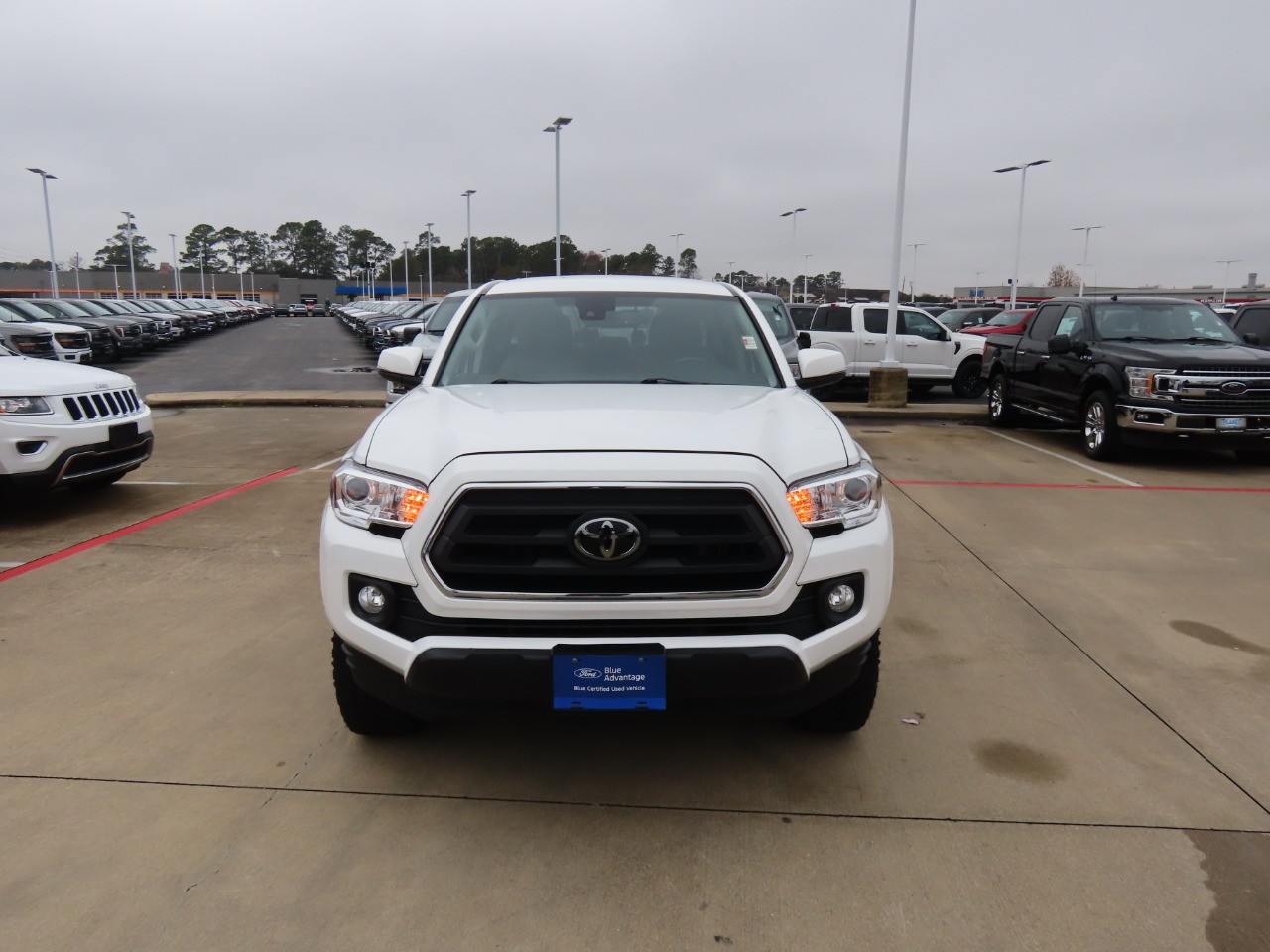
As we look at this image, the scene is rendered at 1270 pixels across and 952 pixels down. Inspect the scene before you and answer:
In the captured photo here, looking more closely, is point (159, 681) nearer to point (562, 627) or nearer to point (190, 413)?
point (562, 627)

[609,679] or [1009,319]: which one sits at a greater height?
[1009,319]

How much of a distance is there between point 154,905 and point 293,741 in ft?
3.08

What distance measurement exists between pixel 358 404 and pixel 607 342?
36.9ft

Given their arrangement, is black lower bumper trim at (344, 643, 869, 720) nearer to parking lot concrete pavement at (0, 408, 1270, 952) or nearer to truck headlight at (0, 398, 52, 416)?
parking lot concrete pavement at (0, 408, 1270, 952)

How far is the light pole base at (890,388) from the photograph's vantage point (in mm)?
14375

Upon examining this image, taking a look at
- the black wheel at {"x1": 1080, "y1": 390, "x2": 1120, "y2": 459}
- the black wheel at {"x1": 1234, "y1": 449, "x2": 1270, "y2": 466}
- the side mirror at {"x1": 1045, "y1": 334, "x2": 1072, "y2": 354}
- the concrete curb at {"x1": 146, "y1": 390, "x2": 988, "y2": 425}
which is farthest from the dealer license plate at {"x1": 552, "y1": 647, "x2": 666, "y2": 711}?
the concrete curb at {"x1": 146, "y1": 390, "x2": 988, "y2": 425}

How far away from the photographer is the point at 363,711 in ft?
10.8

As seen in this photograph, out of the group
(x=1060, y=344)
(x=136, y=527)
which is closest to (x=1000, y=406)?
(x=1060, y=344)

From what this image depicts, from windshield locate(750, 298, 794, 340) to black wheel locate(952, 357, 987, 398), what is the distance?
5698mm

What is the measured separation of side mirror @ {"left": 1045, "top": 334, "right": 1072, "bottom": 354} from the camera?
33.7ft

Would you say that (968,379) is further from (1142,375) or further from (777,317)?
(1142,375)

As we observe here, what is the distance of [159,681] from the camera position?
3.93 metres

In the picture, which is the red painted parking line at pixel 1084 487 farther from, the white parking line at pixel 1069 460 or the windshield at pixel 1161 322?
the windshield at pixel 1161 322

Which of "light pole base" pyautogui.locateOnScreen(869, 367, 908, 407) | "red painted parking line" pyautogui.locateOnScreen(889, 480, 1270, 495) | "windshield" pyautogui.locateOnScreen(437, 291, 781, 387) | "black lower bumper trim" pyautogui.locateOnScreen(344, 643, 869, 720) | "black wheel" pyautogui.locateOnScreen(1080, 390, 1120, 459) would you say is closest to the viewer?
"black lower bumper trim" pyautogui.locateOnScreen(344, 643, 869, 720)
